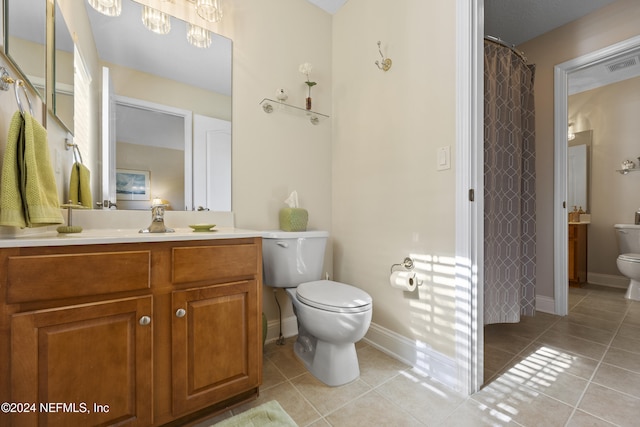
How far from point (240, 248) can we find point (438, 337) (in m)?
1.16

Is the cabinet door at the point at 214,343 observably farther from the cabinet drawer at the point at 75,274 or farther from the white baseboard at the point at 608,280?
the white baseboard at the point at 608,280

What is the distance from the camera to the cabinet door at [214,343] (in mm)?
1087

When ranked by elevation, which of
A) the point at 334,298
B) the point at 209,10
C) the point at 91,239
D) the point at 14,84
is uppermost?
the point at 209,10

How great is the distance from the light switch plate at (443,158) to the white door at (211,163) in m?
1.27

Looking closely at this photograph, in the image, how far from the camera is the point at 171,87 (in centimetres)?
166

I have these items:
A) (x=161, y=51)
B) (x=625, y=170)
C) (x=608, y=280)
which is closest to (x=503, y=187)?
(x=161, y=51)

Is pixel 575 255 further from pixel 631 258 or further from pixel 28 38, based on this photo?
pixel 28 38

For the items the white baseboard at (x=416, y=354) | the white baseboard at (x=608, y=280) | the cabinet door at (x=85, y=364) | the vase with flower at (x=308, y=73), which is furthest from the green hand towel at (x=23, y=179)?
the white baseboard at (x=608, y=280)

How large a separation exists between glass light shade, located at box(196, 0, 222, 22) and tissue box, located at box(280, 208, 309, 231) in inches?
49.7

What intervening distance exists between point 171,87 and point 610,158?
4894 mm

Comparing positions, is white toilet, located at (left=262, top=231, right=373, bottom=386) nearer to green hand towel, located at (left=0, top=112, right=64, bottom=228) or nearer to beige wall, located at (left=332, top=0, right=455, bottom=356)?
beige wall, located at (left=332, top=0, right=455, bottom=356)

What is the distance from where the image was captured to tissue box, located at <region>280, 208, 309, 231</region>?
6.09 ft

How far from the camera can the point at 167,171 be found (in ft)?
5.31

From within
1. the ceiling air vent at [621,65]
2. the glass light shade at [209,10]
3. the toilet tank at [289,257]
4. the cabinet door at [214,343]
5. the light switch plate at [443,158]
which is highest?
the ceiling air vent at [621,65]
